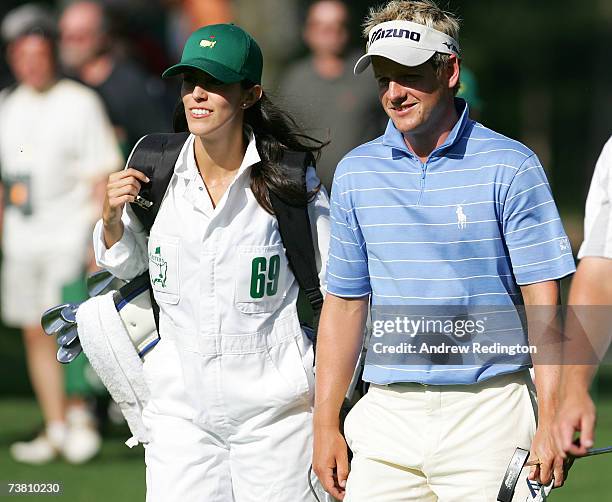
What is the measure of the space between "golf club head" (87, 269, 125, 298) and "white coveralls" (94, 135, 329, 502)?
1.50 ft

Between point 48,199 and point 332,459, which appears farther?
point 48,199

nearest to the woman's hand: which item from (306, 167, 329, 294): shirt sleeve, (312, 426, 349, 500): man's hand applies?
(306, 167, 329, 294): shirt sleeve

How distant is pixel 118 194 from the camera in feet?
15.8

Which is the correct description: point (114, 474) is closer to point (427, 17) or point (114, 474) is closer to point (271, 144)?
point (271, 144)

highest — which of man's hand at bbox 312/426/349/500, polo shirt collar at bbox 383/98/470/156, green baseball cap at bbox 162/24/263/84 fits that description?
green baseball cap at bbox 162/24/263/84

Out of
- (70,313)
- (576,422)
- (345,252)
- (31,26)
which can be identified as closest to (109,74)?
(31,26)

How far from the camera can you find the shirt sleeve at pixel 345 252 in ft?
14.6

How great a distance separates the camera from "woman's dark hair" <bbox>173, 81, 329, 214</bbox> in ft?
15.9

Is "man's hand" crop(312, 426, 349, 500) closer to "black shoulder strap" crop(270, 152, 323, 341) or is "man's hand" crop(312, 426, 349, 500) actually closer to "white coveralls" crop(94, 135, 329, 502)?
"white coveralls" crop(94, 135, 329, 502)

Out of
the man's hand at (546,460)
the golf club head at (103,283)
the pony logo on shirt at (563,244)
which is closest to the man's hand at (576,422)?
the man's hand at (546,460)

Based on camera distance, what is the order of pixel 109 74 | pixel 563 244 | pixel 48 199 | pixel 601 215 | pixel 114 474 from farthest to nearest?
1. pixel 109 74
2. pixel 48 199
3. pixel 114 474
4. pixel 563 244
5. pixel 601 215

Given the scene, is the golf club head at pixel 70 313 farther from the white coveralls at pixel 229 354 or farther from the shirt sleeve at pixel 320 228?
the shirt sleeve at pixel 320 228

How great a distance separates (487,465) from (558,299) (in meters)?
0.53

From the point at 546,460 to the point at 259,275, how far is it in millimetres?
1220
